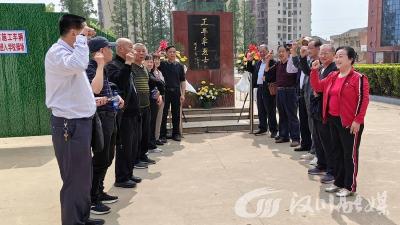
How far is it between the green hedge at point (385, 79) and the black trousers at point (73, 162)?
10.5 meters

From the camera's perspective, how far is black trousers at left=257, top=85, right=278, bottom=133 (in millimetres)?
6664

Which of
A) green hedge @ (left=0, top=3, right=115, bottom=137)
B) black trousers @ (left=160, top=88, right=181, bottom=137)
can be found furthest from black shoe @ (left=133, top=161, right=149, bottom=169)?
green hedge @ (left=0, top=3, right=115, bottom=137)

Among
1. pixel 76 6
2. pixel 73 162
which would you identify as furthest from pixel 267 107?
pixel 76 6

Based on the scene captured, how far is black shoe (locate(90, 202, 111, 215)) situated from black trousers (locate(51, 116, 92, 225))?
0.48m

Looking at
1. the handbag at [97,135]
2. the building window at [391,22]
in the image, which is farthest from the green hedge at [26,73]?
the building window at [391,22]

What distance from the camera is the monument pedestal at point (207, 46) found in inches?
317

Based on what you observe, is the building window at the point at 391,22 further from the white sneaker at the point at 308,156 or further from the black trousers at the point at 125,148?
the black trousers at the point at 125,148

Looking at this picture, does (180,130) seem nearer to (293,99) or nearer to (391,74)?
(293,99)

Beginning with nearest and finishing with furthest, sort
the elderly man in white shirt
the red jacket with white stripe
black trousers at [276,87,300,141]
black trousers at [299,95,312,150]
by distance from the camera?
the elderly man in white shirt, the red jacket with white stripe, black trousers at [299,95,312,150], black trousers at [276,87,300,141]

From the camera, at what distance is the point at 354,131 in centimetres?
346

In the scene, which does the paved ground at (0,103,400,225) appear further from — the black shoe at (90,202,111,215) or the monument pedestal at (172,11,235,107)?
the monument pedestal at (172,11,235,107)

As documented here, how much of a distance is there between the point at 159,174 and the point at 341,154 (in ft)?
6.82

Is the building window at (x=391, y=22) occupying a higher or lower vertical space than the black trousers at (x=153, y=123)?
higher

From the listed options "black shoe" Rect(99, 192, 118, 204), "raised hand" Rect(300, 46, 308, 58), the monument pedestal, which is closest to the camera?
"black shoe" Rect(99, 192, 118, 204)
